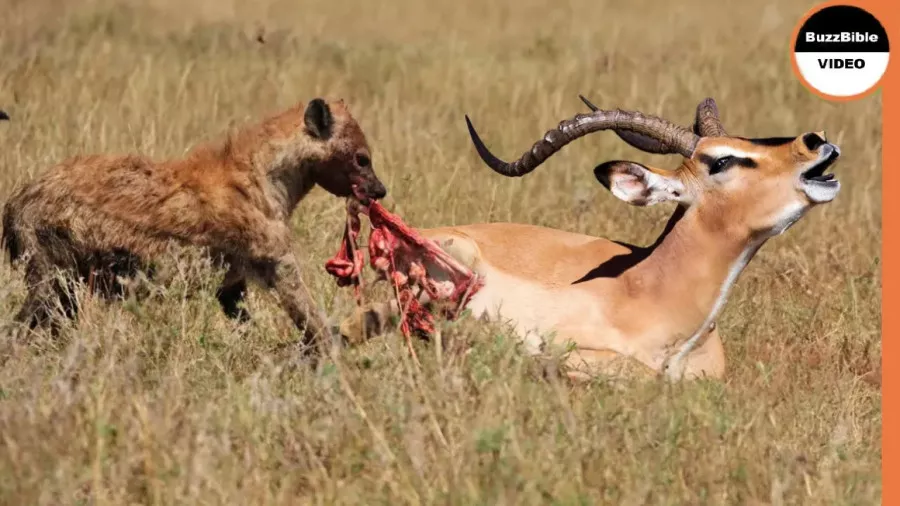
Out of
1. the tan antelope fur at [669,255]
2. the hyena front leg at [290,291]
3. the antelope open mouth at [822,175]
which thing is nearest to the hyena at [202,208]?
the hyena front leg at [290,291]

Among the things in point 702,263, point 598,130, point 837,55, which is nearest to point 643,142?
point 598,130

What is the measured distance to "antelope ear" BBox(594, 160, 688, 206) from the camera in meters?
8.16

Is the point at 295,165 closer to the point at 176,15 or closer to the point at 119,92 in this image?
the point at 119,92

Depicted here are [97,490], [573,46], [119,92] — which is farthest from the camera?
[573,46]

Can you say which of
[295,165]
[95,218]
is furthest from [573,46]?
[95,218]

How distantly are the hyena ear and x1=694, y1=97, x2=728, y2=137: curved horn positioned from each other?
6.58 ft

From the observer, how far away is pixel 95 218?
789cm

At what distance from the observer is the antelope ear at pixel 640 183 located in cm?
816

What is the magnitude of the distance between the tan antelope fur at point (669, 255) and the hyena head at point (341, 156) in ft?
1.96

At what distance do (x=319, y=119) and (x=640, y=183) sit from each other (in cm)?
181

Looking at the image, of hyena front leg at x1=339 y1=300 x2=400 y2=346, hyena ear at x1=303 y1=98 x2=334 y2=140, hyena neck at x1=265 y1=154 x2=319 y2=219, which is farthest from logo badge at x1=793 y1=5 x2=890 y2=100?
hyena front leg at x1=339 y1=300 x2=400 y2=346

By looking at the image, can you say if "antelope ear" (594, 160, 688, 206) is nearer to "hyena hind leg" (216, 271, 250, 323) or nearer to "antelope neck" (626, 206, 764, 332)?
"antelope neck" (626, 206, 764, 332)

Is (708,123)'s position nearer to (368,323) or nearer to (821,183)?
(821,183)

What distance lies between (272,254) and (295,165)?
62 cm
